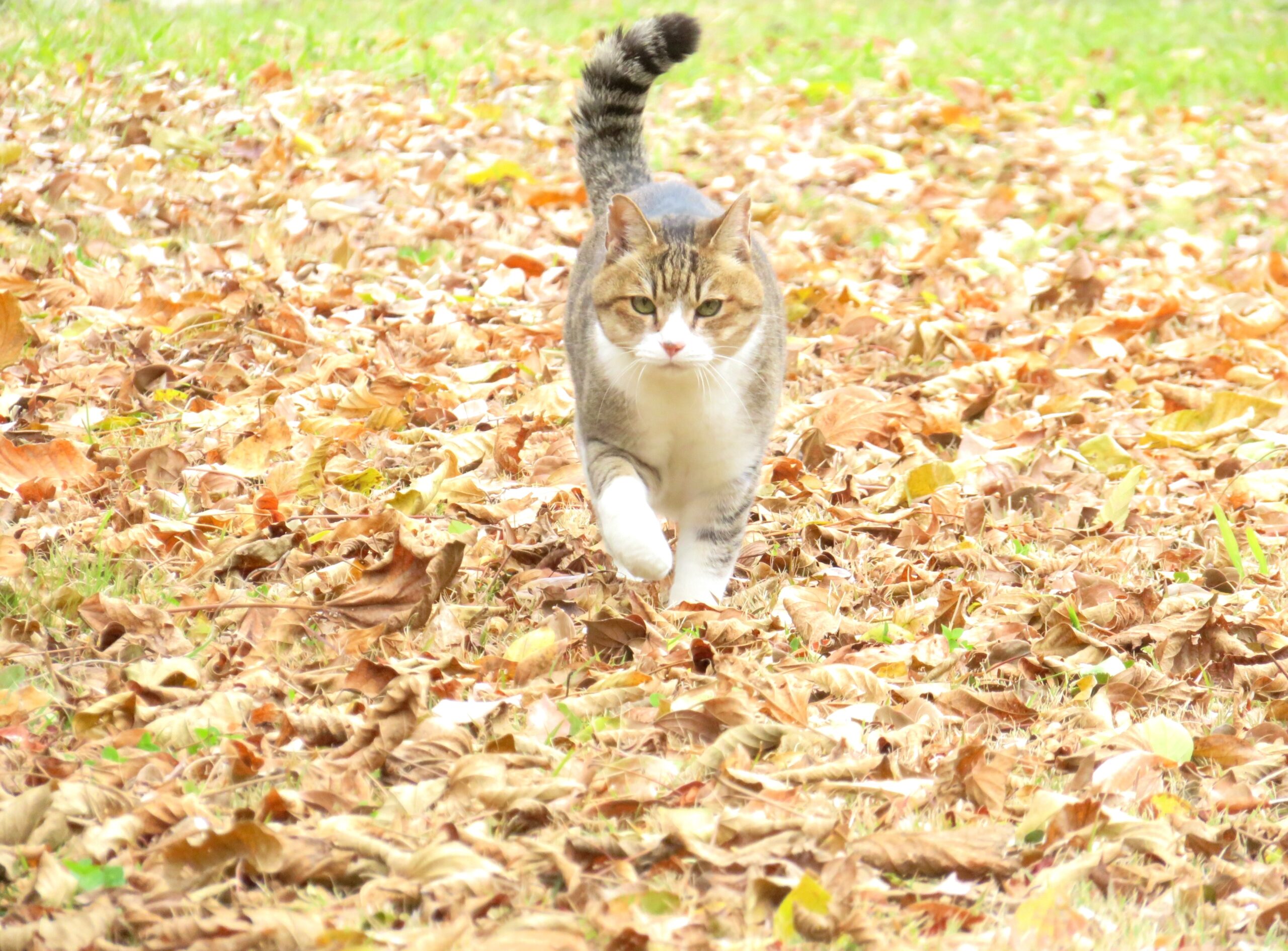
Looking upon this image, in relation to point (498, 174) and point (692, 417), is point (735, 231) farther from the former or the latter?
point (498, 174)

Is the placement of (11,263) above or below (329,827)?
below

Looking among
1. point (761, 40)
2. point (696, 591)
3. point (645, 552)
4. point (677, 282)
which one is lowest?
point (761, 40)

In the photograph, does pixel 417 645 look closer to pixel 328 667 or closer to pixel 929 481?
pixel 328 667

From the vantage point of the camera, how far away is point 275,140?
7102 mm

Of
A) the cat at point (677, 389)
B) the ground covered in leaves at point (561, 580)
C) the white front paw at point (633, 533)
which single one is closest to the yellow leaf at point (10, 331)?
the ground covered in leaves at point (561, 580)

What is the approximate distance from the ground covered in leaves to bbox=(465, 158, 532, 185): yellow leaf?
16 millimetres

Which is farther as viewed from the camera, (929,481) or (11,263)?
(11,263)

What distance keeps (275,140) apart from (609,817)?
5.55m

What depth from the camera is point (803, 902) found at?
211 cm

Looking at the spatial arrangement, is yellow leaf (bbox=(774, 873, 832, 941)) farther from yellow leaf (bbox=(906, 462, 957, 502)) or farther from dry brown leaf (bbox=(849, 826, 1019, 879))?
yellow leaf (bbox=(906, 462, 957, 502))

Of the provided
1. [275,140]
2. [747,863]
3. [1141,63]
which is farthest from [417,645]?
[1141,63]

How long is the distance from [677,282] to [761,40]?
7407mm

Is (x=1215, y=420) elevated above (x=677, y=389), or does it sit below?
below

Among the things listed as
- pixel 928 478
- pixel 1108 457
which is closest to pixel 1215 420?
pixel 1108 457
